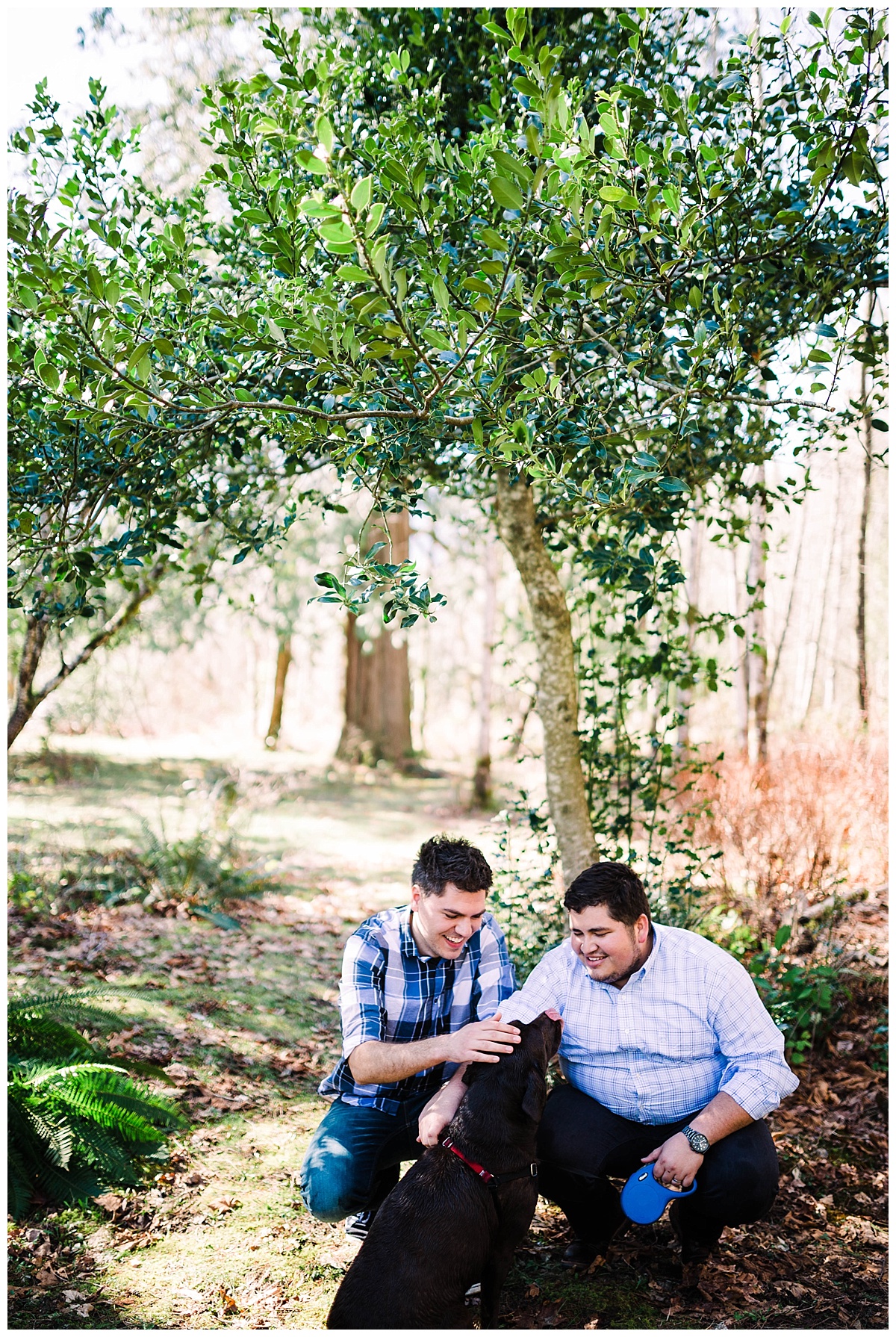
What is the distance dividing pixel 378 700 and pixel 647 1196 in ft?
47.5

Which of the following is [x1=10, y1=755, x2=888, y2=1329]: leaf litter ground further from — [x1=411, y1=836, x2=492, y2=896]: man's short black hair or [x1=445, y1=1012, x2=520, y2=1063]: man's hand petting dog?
[x1=411, y1=836, x2=492, y2=896]: man's short black hair

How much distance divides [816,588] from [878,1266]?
22.0m

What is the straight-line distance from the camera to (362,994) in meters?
2.99

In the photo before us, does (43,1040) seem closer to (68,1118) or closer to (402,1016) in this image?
(68,1118)

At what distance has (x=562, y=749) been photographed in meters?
4.75

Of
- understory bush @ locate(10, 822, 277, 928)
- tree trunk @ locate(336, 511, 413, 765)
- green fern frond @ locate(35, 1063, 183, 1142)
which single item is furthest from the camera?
tree trunk @ locate(336, 511, 413, 765)

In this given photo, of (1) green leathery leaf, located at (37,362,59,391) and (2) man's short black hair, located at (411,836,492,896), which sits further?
(2) man's short black hair, located at (411,836,492,896)

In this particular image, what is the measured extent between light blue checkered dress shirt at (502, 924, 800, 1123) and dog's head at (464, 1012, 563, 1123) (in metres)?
0.20

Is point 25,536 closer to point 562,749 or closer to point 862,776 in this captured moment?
point 562,749

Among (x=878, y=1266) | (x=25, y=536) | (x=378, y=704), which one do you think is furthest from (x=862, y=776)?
(x=378, y=704)

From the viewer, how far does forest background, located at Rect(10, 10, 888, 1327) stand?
2947 millimetres

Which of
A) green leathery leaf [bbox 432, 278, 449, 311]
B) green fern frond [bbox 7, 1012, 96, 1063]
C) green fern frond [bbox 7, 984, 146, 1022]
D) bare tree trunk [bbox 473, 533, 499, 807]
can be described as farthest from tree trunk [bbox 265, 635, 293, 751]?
green leathery leaf [bbox 432, 278, 449, 311]

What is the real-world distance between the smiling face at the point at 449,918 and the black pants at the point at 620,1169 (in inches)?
27.5

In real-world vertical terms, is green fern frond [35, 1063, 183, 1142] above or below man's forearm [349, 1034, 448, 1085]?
below
